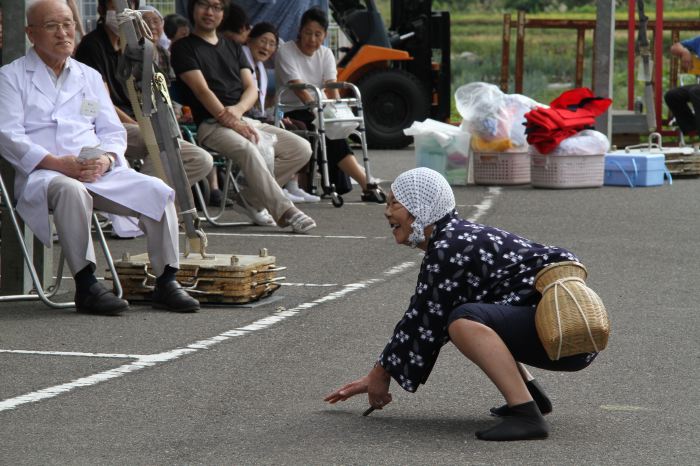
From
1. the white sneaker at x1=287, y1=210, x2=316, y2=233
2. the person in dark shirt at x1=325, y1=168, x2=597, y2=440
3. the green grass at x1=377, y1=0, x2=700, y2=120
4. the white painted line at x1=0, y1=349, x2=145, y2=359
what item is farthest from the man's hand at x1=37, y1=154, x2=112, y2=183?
the green grass at x1=377, y1=0, x2=700, y2=120

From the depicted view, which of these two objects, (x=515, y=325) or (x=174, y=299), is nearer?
(x=515, y=325)

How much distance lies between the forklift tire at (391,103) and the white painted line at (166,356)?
35.5 feet

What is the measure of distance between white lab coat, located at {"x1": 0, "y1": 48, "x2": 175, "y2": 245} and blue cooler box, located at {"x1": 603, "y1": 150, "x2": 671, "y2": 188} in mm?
7610

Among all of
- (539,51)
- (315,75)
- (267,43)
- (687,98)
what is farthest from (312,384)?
(539,51)

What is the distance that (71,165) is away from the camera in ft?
23.3

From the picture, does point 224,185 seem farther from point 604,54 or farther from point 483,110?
point 604,54

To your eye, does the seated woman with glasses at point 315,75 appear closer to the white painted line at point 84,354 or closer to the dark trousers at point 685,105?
the dark trousers at point 685,105

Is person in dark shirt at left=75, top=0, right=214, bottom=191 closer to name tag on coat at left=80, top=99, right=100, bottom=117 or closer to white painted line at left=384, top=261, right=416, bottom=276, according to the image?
white painted line at left=384, top=261, right=416, bottom=276

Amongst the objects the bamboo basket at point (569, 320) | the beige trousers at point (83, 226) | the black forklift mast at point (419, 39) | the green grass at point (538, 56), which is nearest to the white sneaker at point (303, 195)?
the beige trousers at point (83, 226)

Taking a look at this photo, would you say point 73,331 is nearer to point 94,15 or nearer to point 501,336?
point 501,336

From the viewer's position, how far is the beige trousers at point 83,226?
6.93m

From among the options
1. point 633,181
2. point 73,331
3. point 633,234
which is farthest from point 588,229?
point 73,331

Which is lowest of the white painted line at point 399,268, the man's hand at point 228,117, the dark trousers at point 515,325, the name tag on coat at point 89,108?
the white painted line at point 399,268

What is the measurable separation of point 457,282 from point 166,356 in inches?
65.1
